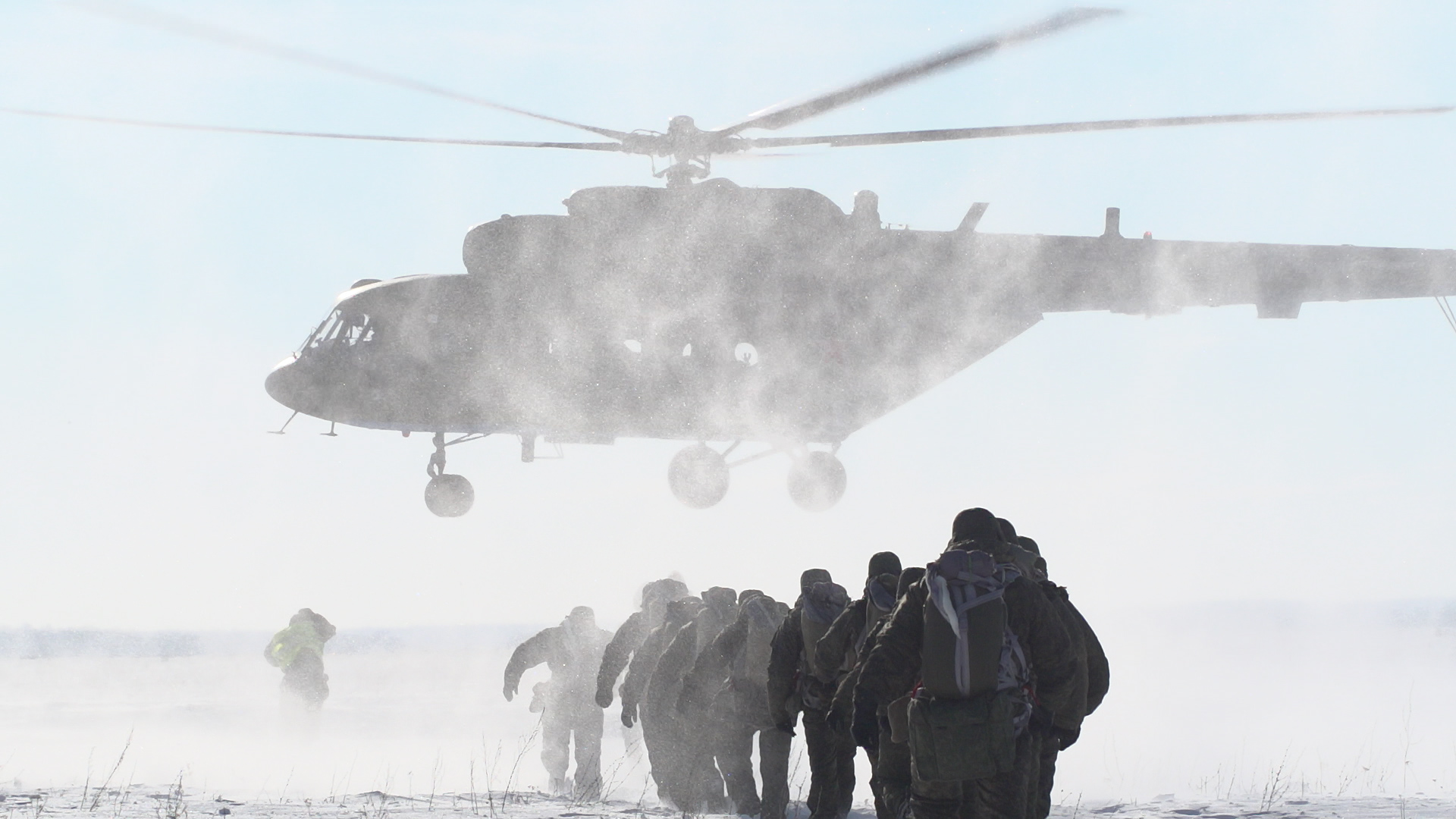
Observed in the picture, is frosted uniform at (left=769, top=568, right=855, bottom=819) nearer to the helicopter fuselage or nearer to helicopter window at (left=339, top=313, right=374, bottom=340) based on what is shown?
the helicopter fuselage

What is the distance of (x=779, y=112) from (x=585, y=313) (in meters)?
2.64

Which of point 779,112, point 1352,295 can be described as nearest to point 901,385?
point 779,112

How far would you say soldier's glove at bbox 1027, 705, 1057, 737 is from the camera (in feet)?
15.6

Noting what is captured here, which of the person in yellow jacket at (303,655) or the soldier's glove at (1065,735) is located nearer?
the soldier's glove at (1065,735)

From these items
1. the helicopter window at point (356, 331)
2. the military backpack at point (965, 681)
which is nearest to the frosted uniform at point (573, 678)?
the helicopter window at point (356, 331)

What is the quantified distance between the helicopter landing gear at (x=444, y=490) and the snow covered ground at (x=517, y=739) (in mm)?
2530

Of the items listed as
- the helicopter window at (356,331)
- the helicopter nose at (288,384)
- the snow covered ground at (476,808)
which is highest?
the helicopter window at (356,331)

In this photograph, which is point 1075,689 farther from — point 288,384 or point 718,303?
point 288,384

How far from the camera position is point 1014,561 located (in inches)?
208

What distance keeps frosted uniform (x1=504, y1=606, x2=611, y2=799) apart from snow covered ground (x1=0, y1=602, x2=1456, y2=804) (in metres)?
0.33

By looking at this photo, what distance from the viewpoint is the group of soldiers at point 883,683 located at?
4.64 metres

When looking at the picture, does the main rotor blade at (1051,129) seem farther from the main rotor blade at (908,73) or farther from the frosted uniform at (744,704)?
the frosted uniform at (744,704)

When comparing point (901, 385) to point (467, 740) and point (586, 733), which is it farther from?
point (467, 740)

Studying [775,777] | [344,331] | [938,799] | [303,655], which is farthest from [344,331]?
[938,799]
